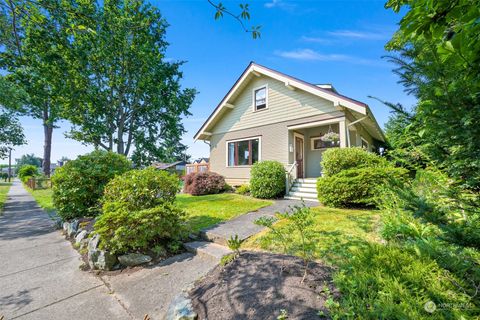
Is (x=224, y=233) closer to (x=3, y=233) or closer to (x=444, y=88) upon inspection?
(x=444, y=88)

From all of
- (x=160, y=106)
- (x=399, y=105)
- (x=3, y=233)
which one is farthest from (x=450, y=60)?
(x=160, y=106)

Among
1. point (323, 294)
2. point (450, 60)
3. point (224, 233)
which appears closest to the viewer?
point (450, 60)

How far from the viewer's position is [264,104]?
11.4 meters

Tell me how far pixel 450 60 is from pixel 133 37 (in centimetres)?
1583

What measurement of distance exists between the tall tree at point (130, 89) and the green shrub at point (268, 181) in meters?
9.03

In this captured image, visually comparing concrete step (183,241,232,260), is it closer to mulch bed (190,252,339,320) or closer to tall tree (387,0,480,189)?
mulch bed (190,252,339,320)

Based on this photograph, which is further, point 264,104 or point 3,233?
point 264,104

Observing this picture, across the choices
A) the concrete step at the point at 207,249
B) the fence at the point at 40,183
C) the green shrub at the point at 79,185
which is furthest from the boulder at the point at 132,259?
the fence at the point at 40,183

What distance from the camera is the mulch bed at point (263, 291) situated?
1.99 metres

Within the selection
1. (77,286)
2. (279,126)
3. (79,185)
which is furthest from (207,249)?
(279,126)

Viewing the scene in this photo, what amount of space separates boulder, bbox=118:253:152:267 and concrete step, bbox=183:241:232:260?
29.9 inches

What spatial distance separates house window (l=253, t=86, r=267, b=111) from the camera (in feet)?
37.3

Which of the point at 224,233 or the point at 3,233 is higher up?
the point at 224,233

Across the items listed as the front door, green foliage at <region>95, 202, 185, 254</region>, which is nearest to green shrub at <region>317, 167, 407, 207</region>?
the front door
